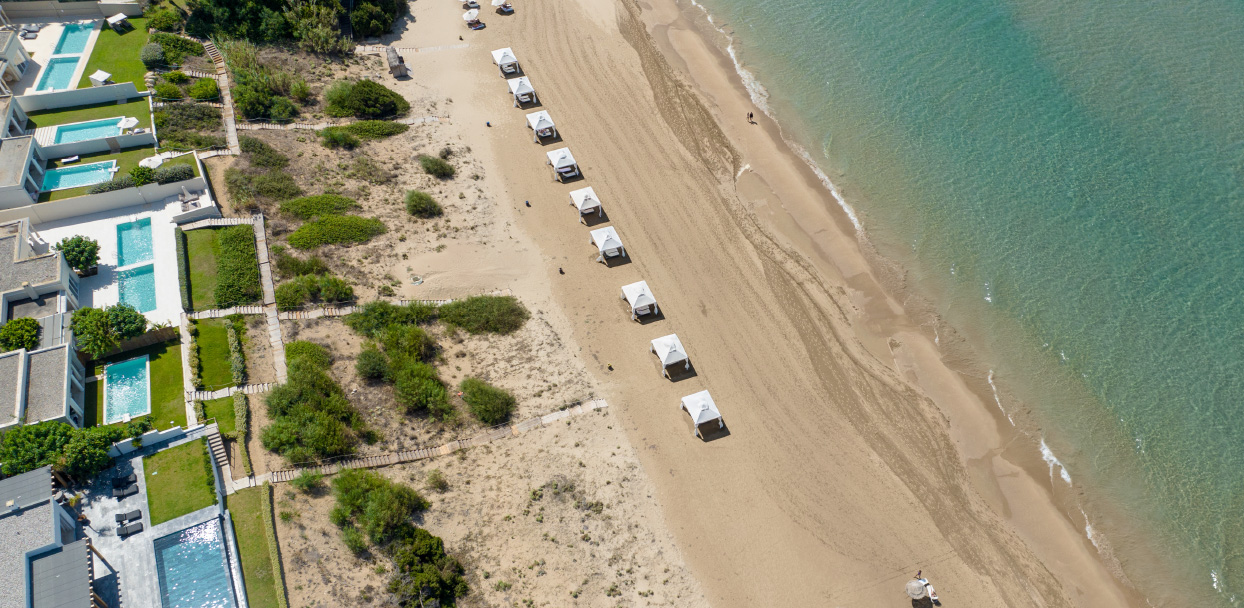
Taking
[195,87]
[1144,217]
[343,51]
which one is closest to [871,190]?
[1144,217]

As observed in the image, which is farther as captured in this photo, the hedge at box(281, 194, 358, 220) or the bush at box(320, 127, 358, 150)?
the bush at box(320, 127, 358, 150)

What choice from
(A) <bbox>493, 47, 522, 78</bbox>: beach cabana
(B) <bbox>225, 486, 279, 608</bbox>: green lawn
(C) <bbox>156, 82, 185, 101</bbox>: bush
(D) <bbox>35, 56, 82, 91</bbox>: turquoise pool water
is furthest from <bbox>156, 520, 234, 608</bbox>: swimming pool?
(A) <bbox>493, 47, 522, 78</bbox>: beach cabana

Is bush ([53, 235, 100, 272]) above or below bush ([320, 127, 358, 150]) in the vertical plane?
below

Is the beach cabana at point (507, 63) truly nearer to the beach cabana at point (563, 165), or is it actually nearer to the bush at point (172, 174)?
the beach cabana at point (563, 165)

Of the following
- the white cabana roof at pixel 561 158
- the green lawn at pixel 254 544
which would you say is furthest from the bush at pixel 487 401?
the white cabana roof at pixel 561 158

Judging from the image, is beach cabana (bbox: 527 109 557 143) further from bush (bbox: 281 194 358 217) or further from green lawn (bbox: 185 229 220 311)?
green lawn (bbox: 185 229 220 311)

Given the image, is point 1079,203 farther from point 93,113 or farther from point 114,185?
point 93,113

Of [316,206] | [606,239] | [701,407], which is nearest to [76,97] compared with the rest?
[316,206]
